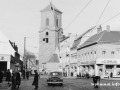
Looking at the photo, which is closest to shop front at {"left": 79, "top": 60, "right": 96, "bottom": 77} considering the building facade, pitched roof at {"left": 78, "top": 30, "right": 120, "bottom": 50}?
the building facade

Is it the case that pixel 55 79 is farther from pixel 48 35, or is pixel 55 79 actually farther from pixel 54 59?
pixel 48 35

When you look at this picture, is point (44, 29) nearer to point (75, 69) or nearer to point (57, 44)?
point (57, 44)

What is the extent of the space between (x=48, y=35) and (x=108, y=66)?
2330 inches

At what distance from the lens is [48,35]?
366ft

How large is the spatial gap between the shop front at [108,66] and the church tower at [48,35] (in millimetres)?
52988

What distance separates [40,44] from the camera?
4350 inches

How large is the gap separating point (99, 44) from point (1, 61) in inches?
771

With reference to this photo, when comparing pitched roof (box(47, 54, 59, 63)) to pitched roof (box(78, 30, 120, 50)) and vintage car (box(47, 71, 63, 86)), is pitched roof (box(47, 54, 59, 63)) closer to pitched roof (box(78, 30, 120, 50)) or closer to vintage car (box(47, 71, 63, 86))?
pitched roof (box(78, 30, 120, 50))

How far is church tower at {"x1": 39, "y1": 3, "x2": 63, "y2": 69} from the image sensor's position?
10962 centimetres

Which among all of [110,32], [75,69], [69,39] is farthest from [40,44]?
[110,32]

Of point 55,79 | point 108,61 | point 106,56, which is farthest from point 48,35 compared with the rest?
point 55,79

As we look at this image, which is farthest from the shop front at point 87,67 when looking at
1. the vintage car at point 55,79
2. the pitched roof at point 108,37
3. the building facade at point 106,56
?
the vintage car at point 55,79

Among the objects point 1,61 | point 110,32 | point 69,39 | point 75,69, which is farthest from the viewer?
point 69,39

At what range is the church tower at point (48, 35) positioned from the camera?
109625 mm
